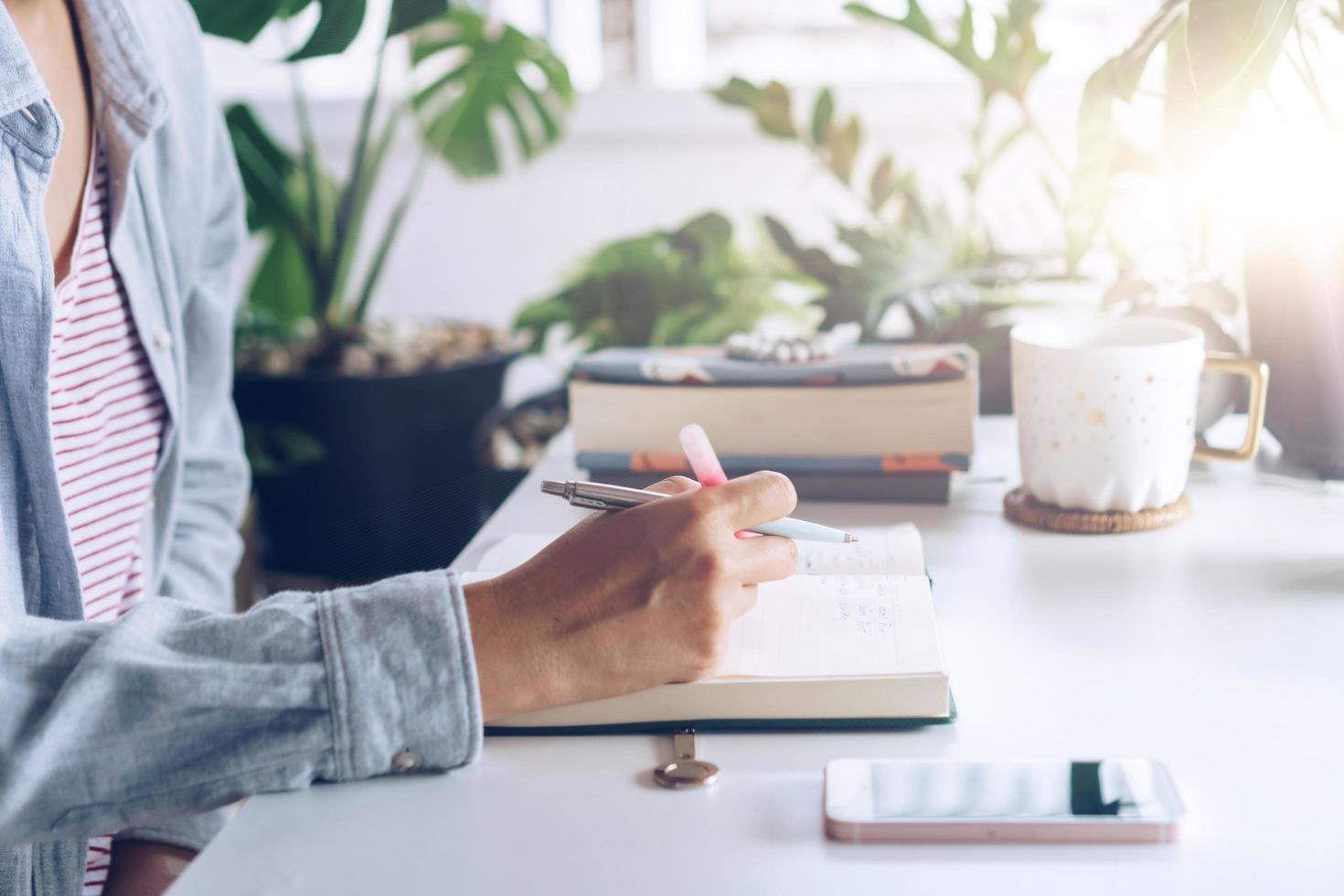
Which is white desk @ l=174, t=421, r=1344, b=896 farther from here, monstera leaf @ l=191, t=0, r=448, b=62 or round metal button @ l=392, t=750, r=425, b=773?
monstera leaf @ l=191, t=0, r=448, b=62

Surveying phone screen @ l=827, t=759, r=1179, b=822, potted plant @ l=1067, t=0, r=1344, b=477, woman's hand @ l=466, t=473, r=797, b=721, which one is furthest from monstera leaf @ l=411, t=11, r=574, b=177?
phone screen @ l=827, t=759, r=1179, b=822

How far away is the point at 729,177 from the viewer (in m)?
2.00

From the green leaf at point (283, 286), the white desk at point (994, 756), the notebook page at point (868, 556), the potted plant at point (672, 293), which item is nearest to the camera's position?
the white desk at point (994, 756)

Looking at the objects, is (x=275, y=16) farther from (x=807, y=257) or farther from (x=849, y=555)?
(x=849, y=555)

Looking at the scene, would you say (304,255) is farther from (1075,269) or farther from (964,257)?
(1075,269)

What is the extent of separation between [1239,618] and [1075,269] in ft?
1.42

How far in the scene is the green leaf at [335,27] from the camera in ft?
3.48

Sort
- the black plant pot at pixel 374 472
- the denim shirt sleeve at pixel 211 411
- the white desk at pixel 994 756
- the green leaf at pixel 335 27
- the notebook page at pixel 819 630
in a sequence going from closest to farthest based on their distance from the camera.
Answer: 1. the white desk at pixel 994 756
2. the notebook page at pixel 819 630
3. the denim shirt sleeve at pixel 211 411
4. the green leaf at pixel 335 27
5. the black plant pot at pixel 374 472

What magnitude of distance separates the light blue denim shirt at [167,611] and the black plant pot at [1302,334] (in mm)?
587

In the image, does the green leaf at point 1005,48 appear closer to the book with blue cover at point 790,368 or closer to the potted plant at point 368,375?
the book with blue cover at point 790,368

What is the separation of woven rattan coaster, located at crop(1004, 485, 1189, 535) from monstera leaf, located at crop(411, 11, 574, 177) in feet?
3.42

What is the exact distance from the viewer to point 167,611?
51 centimetres

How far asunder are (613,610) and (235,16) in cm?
80

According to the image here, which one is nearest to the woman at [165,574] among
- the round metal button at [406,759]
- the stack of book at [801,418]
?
the round metal button at [406,759]
